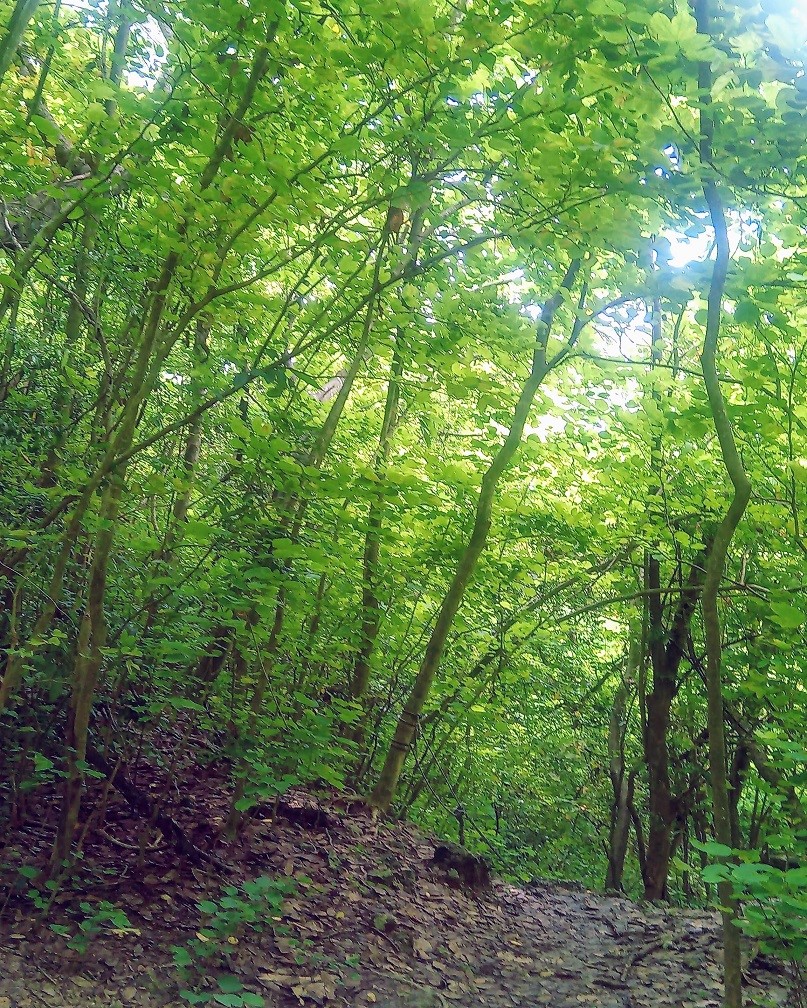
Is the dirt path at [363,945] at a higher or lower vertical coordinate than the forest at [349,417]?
lower

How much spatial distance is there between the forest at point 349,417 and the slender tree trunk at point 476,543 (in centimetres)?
3

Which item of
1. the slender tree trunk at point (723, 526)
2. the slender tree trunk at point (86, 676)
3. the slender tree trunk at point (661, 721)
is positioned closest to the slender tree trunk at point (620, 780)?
the slender tree trunk at point (661, 721)

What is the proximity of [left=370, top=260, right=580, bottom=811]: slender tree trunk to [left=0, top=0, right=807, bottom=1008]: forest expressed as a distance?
0.10ft

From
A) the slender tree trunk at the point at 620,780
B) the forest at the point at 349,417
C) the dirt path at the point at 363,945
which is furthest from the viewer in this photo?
the slender tree trunk at the point at 620,780

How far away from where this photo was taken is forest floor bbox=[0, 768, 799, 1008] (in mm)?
3262

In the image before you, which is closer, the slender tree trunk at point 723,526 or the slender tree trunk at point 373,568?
the slender tree trunk at point 723,526

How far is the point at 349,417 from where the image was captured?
22.5 feet

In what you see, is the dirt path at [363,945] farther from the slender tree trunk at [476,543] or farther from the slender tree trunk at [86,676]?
the slender tree trunk at [476,543]

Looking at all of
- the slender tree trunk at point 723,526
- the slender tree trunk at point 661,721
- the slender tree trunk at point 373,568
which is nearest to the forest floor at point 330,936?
the slender tree trunk at point 723,526

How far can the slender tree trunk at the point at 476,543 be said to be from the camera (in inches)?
200

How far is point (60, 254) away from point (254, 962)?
13.2ft

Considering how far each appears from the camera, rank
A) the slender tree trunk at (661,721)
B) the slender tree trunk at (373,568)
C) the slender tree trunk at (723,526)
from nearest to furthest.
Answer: the slender tree trunk at (723,526), the slender tree trunk at (373,568), the slender tree trunk at (661,721)

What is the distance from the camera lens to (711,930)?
4.67m

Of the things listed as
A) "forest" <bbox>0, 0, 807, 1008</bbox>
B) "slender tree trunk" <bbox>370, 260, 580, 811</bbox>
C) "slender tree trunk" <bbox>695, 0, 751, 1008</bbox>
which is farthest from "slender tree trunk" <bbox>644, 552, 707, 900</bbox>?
"slender tree trunk" <bbox>695, 0, 751, 1008</bbox>
